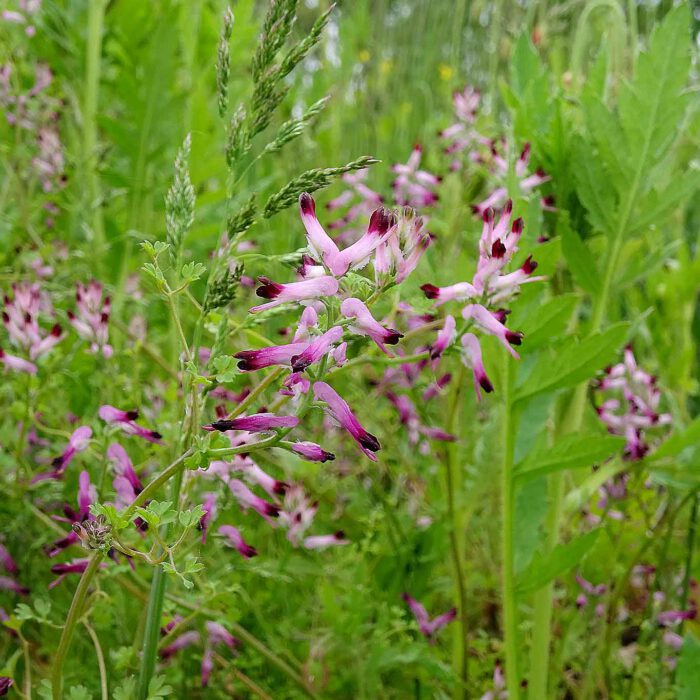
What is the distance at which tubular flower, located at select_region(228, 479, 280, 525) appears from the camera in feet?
3.38

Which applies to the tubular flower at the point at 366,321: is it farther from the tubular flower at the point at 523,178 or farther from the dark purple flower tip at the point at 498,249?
the tubular flower at the point at 523,178

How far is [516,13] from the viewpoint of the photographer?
4.37 m

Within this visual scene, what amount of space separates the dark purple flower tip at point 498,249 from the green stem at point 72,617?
19.8 inches

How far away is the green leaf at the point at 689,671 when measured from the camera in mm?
1185

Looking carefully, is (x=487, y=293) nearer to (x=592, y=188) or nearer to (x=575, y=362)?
(x=575, y=362)

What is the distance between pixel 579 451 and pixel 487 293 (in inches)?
16.4

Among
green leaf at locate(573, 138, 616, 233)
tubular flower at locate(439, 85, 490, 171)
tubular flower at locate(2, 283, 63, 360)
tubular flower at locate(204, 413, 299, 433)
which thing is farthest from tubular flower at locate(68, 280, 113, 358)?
tubular flower at locate(439, 85, 490, 171)

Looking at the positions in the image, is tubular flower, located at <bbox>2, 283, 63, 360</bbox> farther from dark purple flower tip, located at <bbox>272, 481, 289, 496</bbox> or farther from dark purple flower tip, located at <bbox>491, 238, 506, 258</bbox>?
dark purple flower tip, located at <bbox>491, 238, 506, 258</bbox>

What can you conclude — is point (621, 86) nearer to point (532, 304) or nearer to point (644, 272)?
point (644, 272)

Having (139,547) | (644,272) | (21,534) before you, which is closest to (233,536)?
(139,547)

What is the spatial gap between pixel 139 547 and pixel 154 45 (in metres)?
1.55

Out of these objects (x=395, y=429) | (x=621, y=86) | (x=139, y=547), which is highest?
(x=621, y=86)

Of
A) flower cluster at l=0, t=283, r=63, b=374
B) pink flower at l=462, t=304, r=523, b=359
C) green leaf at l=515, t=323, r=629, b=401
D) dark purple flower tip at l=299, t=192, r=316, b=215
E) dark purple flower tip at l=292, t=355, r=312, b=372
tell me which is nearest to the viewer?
dark purple flower tip at l=292, t=355, r=312, b=372

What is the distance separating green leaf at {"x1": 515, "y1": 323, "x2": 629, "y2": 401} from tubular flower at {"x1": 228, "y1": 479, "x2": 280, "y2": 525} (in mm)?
434
